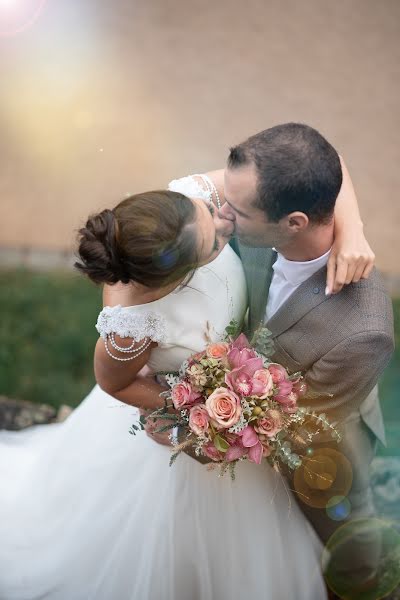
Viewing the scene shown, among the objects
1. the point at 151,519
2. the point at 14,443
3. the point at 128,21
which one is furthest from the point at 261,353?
the point at 128,21

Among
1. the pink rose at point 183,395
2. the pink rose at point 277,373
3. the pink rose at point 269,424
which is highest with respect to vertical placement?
the pink rose at point 277,373

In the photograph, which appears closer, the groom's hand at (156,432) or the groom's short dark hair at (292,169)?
the groom's short dark hair at (292,169)

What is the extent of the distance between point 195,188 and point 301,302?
1.82 feet

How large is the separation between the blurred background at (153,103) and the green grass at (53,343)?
0.02 m

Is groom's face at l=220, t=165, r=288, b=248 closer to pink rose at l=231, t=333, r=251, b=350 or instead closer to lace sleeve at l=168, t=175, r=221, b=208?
lace sleeve at l=168, t=175, r=221, b=208

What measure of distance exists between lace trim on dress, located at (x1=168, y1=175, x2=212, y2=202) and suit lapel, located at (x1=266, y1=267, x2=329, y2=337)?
46cm

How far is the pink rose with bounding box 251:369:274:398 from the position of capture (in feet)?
7.36

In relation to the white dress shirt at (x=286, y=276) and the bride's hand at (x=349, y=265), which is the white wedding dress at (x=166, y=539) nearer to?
the white dress shirt at (x=286, y=276)

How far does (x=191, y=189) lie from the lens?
8.64 ft

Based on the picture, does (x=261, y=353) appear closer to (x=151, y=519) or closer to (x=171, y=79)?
(x=151, y=519)

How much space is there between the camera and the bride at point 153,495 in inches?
95.1

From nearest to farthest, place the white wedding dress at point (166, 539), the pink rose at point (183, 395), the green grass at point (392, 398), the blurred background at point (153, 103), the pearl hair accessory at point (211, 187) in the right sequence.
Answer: the pink rose at point (183, 395) < the pearl hair accessory at point (211, 187) < the white wedding dress at point (166, 539) < the green grass at point (392, 398) < the blurred background at point (153, 103)

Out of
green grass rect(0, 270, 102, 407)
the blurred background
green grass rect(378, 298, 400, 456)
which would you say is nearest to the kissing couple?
green grass rect(0, 270, 102, 407)

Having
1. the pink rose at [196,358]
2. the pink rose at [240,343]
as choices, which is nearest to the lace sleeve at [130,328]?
the pink rose at [196,358]
